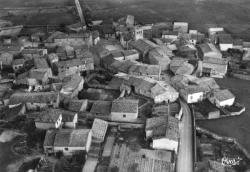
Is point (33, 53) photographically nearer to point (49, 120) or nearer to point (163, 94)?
point (49, 120)

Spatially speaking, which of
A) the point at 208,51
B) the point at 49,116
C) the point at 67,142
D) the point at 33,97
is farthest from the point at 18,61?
the point at 208,51

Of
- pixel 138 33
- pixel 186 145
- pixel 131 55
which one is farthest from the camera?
pixel 138 33

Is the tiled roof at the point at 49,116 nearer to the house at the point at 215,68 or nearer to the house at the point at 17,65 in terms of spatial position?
the house at the point at 17,65

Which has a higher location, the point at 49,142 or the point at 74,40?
the point at 74,40

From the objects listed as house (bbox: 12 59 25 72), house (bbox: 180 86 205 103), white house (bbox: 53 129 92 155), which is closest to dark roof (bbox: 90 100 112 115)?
white house (bbox: 53 129 92 155)

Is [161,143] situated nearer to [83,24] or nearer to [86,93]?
[86,93]
